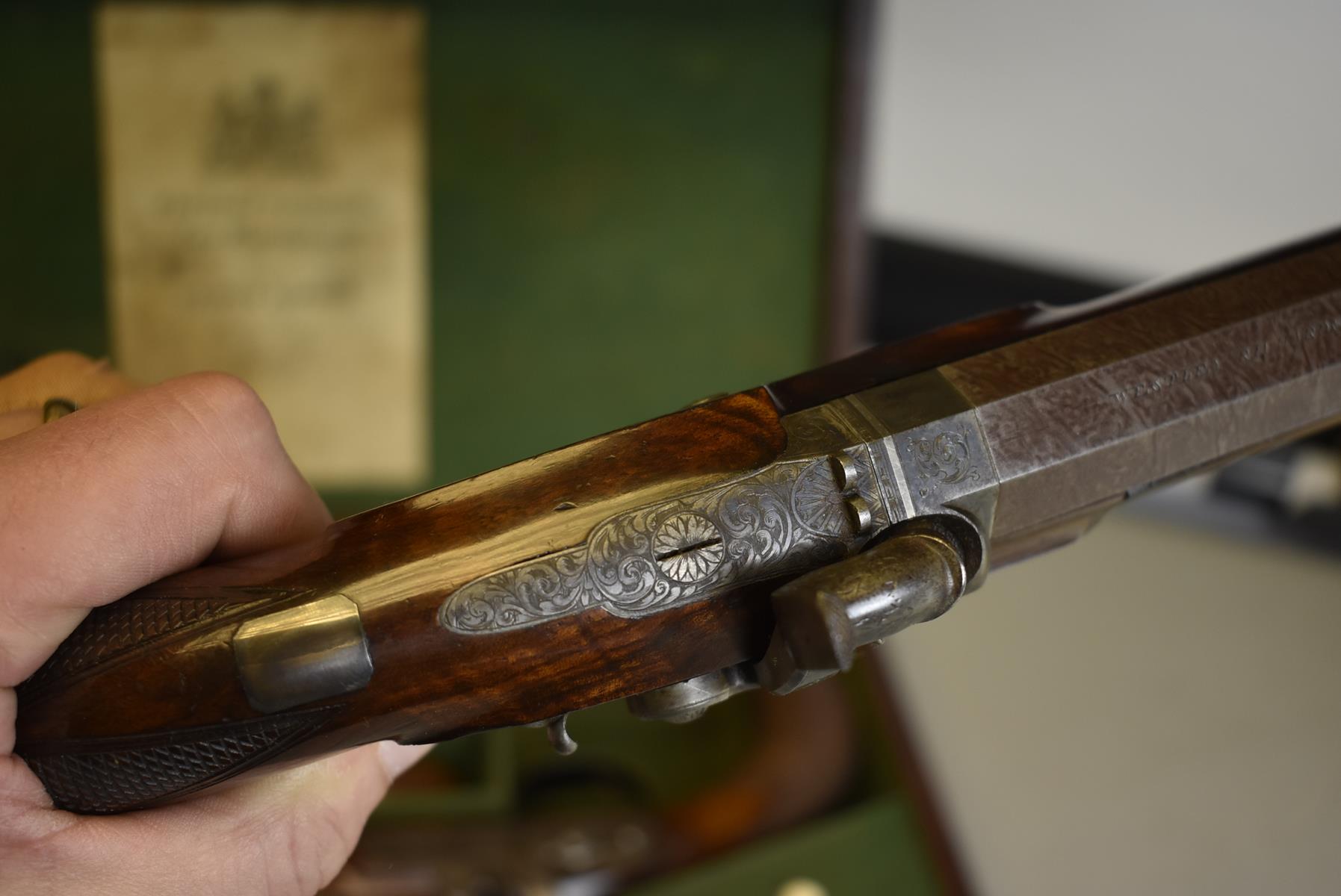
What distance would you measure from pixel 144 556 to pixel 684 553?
1.25 feet

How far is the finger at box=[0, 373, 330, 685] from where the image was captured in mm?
678

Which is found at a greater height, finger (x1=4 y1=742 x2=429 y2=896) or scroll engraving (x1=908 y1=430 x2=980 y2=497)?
scroll engraving (x1=908 y1=430 x2=980 y2=497)

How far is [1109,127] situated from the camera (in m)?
1.78

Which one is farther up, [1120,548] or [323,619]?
[323,619]

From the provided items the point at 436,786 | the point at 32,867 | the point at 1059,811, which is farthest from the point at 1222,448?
the point at 436,786

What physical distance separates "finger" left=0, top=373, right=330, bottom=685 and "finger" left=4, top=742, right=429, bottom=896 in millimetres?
133

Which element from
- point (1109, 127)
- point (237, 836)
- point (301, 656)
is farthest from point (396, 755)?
point (1109, 127)

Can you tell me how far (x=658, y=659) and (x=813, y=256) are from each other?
129 cm

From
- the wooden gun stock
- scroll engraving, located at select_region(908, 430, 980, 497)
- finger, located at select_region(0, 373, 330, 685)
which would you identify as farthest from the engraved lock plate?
scroll engraving, located at select_region(908, 430, 980, 497)

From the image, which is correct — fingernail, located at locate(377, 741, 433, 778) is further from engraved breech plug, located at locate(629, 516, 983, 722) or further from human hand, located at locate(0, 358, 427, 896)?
engraved breech plug, located at locate(629, 516, 983, 722)

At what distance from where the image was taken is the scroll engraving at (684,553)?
2.30 ft

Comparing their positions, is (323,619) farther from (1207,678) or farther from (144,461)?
(1207,678)

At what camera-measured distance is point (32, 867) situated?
731 millimetres

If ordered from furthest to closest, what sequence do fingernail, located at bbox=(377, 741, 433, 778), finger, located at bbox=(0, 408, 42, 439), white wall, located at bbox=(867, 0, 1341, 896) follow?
white wall, located at bbox=(867, 0, 1341, 896), fingernail, located at bbox=(377, 741, 433, 778), finger, located at bbox=(0, 408, 42, 439)
